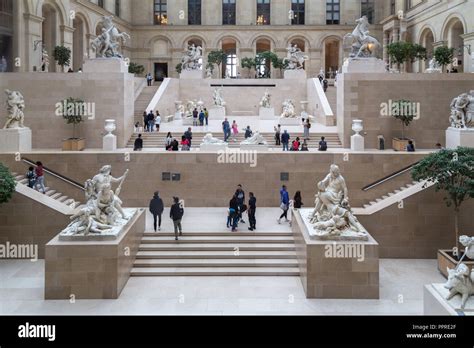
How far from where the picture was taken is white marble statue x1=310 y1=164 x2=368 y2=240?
12891 millimetres

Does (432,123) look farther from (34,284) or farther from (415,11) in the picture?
(415,11)

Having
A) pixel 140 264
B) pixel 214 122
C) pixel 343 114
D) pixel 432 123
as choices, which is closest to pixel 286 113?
pixel 214 122

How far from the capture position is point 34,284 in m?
13.5

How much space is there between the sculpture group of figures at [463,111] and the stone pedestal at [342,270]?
10694mm

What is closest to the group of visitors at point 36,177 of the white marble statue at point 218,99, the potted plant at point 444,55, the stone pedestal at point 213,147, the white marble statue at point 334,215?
the stone pedestal at point 213,147

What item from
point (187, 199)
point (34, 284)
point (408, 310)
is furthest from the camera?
point (187, 199)

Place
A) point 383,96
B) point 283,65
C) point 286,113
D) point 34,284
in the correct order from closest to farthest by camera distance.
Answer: point 34,284 → point 383,96 → point 286,113 → point 283,65

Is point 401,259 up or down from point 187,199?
down

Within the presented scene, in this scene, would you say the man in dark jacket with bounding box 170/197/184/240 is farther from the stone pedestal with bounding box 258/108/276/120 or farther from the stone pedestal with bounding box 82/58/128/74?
the stone pedestal with bounding box 258/108/276/120

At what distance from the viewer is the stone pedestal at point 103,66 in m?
25.4

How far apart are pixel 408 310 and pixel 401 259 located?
15.9 ft

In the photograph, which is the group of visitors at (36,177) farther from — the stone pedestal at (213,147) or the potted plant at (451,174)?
the potted plant at (451,174)

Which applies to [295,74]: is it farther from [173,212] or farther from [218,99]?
[173,212]

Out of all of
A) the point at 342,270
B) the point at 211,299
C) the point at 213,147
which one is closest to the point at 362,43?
the point at 213,147
